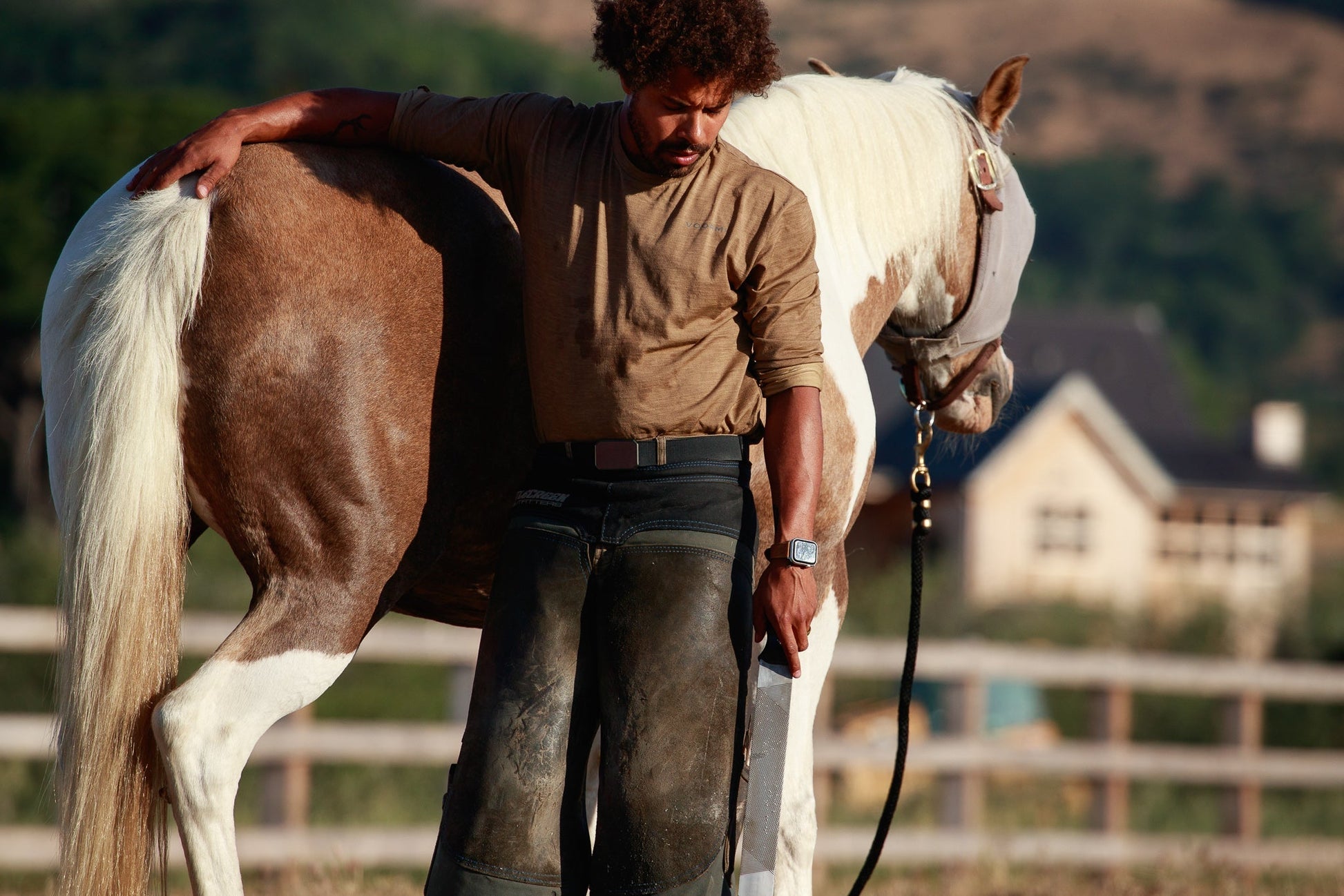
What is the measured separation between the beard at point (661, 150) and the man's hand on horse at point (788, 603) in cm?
72

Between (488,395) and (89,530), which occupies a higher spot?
(488,395)

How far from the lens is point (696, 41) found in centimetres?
239

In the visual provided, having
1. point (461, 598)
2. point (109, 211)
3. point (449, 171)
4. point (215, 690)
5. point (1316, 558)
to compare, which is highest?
point (1316, 558)

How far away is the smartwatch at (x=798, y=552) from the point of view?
2512mm

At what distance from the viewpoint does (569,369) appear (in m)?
2.49

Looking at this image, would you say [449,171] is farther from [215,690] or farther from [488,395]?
[215,690]

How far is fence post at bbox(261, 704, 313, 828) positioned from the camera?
22.6 feet

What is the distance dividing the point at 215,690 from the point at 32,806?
862 cm

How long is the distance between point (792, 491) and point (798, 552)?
111 millimetres

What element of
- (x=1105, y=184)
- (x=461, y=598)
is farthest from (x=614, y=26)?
(x=1105, y=184)

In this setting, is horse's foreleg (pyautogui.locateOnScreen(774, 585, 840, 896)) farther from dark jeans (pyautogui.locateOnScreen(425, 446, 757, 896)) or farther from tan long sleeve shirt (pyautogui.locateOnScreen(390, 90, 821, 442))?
tan long sleeve shirt (pyautogui.locateOnScreen(390, 90, 821, 442))

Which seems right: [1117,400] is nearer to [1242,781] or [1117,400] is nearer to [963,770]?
[1242,781]

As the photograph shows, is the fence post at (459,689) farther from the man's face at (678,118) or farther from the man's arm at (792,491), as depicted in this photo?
the man's face at (678,118)

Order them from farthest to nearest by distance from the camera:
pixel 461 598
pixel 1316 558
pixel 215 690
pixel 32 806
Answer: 1. pixel 1316 558
2. pixel 32 806
3. pixel 461 598
4. pixel 215 690
